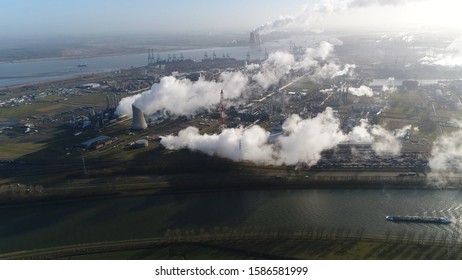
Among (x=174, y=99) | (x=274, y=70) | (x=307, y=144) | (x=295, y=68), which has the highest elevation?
(x=295, y=68)

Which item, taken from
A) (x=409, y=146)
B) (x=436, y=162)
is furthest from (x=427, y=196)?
(x=409, y=146)

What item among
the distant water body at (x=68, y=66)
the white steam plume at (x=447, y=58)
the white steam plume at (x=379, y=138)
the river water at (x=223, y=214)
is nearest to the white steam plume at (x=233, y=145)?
the river water at (x=223, y=214)

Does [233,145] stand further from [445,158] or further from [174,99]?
[174,99]

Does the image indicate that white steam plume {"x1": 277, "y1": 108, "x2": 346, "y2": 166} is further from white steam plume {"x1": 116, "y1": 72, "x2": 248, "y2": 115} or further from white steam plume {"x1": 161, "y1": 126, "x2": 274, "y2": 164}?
white steam plume {"x1": 116, "y1": 72, "x2": 248, "y2": 115}

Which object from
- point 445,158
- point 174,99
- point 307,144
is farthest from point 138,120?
point 445,158

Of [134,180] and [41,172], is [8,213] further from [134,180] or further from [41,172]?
[134,180]

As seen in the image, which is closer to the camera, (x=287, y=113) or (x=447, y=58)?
(x=287, y=113)
